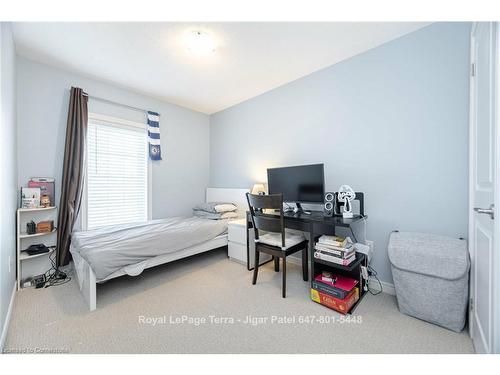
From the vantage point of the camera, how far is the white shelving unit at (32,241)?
6.89 feet

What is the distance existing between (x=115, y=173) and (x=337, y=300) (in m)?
3.18

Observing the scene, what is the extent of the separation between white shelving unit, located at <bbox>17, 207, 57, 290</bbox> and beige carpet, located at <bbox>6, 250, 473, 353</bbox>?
408mm

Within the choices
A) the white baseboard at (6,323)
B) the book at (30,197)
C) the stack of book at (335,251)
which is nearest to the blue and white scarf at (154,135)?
the book at (30,197)

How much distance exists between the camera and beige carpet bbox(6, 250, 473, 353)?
135cm

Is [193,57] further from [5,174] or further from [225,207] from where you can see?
[225,207]

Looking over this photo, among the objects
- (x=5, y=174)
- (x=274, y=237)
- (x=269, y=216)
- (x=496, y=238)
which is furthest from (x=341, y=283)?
(x=5, y=174)

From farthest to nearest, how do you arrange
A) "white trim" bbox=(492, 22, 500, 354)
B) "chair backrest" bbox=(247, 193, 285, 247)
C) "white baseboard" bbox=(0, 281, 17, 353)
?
"chair backrest" bbox=(247, 193, 285, 247), "white baseboard" bbox=(0, 281, 17, 353), "white trim" bbox=(492, 22, 500, 354)

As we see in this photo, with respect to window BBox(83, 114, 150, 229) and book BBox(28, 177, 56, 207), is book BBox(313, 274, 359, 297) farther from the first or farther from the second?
book BBox(28, 177, 56, 207)

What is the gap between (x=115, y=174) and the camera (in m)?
2.98

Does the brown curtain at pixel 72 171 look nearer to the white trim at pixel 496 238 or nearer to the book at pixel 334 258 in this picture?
the book at pixel 334 258

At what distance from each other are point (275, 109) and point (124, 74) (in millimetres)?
2007

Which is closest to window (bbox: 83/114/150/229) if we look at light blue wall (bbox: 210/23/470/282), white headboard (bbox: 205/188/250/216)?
white headboard (bbox: 205/188/250/216)
